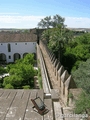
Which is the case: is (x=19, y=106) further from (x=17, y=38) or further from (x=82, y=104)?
(x=17, y=38)

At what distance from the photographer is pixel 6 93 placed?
408 centimetres

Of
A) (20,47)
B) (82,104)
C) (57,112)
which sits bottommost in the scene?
(20,47)

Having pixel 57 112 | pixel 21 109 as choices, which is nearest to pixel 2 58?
pixel 21 109

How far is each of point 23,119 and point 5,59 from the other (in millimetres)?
37341

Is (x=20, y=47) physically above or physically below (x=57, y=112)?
below

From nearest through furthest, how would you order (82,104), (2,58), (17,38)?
(82,104) < (17,38) < (2,58)

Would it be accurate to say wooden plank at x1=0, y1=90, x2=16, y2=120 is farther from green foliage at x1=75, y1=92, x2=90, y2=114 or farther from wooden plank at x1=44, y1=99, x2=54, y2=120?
green foliage at x1=75, y1=92, x2=90, y2=114

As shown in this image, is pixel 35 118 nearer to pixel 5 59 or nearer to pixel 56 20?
pixel 5 59

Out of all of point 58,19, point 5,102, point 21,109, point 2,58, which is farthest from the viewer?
point 58,19

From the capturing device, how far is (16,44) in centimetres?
3634

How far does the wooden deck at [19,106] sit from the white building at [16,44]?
1276 inches

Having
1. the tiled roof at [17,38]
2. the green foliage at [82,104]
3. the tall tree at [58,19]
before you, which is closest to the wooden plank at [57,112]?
the green foliage at [82,104]

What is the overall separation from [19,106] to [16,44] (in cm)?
3397

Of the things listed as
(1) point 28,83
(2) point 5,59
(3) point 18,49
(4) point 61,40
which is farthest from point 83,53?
(2) point 5,59
